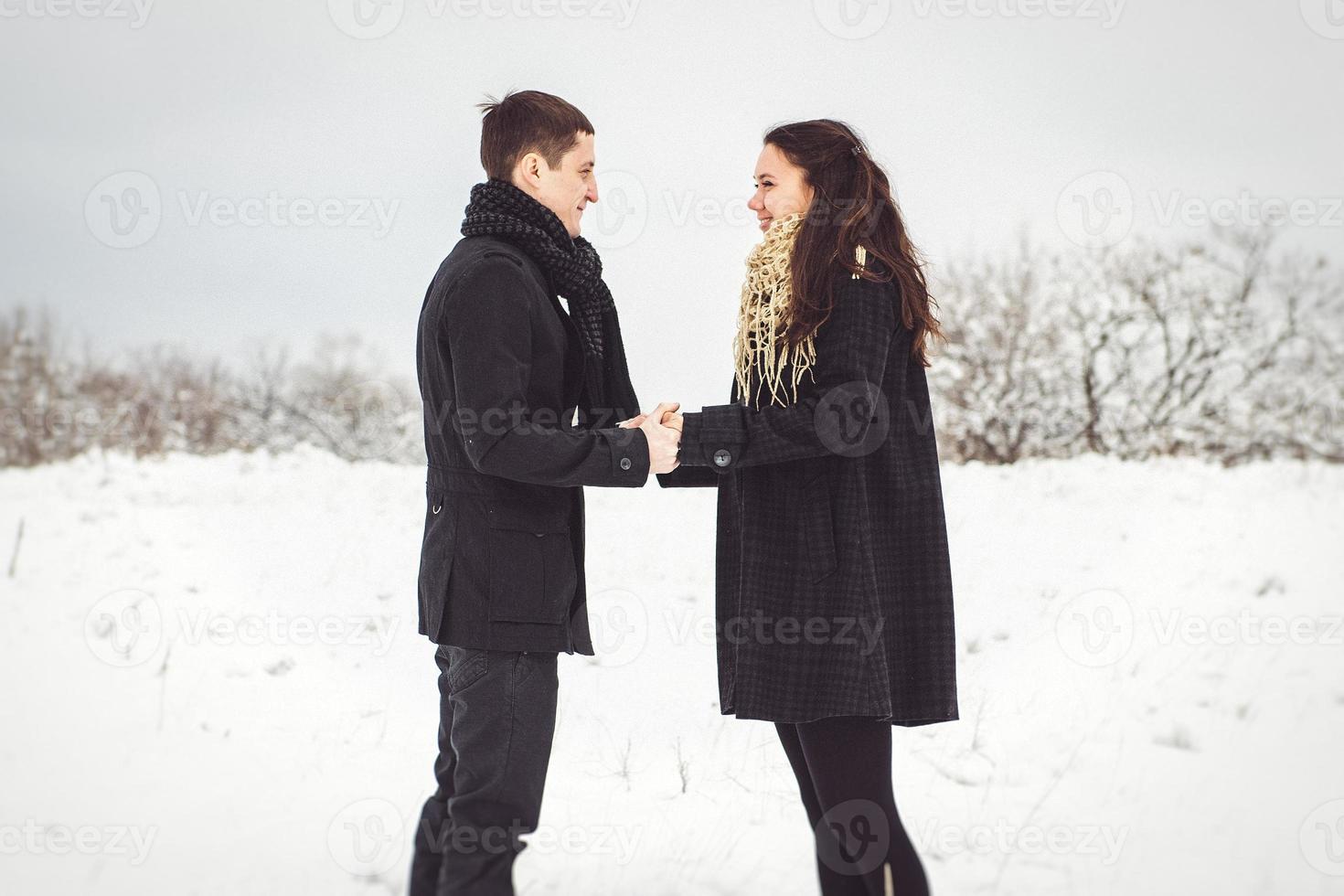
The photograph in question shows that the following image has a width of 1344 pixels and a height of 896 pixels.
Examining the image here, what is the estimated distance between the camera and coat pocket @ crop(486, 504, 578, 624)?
205cm

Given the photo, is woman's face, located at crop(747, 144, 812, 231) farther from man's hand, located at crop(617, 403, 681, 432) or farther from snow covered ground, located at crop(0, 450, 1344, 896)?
snow covered ground, located at crop(0, 450, 1344, 896)

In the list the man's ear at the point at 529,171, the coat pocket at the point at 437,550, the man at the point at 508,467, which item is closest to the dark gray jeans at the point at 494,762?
the man at the point at 508,467

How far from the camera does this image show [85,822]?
3.41 metres

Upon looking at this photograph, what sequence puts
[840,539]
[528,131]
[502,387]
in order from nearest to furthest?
[502,387] < [840,539] < [528,131]

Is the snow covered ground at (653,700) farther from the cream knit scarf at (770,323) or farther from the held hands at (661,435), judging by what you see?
the cream knit scarf at (770,323)

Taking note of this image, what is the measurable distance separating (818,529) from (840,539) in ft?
0.15

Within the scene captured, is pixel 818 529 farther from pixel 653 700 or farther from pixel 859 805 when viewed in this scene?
pixel 653 700

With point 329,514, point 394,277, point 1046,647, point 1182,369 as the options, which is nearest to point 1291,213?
point 1182,369

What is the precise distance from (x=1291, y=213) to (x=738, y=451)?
7324 mm

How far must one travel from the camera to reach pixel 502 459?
2.00m

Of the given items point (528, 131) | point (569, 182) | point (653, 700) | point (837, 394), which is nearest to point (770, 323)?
point (837, 394)

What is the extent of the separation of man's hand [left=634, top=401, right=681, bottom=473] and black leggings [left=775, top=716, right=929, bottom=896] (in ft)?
1.83

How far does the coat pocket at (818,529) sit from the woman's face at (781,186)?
22.2 inches

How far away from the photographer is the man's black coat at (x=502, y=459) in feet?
6.57
